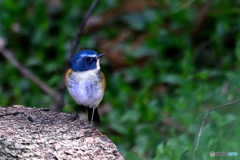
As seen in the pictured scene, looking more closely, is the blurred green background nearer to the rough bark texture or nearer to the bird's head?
the bird's head

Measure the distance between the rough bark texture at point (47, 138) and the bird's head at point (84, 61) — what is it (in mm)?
1046

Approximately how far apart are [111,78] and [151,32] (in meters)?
1.32

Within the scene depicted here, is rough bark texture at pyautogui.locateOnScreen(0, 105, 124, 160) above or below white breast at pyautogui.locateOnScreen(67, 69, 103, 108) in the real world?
below

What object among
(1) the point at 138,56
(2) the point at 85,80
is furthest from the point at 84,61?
(1) the point at 138,56

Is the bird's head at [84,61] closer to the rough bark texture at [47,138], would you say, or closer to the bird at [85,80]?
the bird at [85,80]

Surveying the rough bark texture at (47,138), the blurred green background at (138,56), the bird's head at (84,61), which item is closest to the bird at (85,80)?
the bird's head at (84,61)

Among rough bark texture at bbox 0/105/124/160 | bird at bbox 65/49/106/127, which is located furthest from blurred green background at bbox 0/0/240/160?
rough bark texture at bbox 0/105/124/160

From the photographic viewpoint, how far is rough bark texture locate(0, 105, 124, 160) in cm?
273

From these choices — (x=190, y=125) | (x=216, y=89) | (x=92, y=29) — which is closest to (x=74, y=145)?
(x=190, y=125)

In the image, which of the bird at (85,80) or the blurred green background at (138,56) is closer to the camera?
the bird at (85,80)

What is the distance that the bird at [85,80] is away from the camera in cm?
414

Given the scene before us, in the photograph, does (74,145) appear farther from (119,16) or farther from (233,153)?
(119,16)

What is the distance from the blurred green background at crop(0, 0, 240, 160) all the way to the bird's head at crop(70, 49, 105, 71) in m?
1.54

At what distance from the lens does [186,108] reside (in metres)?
5.60
